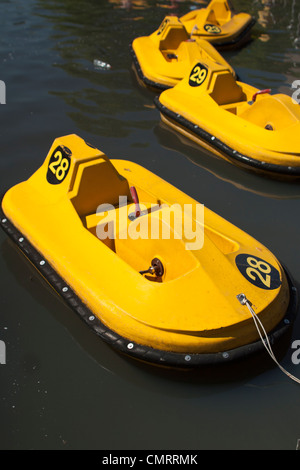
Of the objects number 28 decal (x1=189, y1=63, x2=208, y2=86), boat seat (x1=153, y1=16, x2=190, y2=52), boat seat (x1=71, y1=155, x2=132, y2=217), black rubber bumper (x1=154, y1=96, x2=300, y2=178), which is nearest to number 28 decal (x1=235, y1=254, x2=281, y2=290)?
boat seat (x1=71, y1=155, x2=132, y2=217)

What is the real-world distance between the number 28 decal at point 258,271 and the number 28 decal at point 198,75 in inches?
147

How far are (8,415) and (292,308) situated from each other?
2254mm

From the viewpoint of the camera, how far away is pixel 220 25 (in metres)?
10.5

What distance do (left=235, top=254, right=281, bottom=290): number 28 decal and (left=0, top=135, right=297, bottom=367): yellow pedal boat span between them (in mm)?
10

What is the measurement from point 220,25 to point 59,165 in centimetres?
779

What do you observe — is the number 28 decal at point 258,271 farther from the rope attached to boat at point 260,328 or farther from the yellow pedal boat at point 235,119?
the yellow pedal boat at point 235,119

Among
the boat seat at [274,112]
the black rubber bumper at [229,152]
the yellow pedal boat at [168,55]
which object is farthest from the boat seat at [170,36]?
the boat seat at [274,112]

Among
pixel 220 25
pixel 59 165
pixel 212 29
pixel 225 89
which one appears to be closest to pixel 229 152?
pixel 225 89

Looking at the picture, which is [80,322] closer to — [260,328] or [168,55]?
[260,328]

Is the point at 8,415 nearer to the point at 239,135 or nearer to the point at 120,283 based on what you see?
the point at 120,283

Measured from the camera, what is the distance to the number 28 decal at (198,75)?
6.61 meters

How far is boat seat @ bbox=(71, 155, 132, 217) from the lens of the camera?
13.8 feet

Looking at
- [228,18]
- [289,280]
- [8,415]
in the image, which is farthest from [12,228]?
[228,18]
